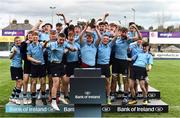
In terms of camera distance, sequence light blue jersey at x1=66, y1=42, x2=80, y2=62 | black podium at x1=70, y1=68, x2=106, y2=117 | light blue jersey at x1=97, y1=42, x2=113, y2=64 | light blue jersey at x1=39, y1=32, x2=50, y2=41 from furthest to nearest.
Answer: light blue jersey at x1=39, y1=32, x2=50, y2=41 → light blue jersey at x1=97, y1=42, x2=113, y2=64 → light blue jersey at x1=66, y1=42, x2=80, y2=62 → black podium at x1=70, y1=68, x2=106, y2=117

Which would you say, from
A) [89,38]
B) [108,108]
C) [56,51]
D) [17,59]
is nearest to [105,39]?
[89,38]

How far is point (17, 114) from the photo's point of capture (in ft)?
34.0

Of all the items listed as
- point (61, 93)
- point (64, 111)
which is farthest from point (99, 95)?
point (61, 93)

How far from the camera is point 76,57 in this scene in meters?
10.7

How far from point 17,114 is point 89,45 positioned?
233 centimetres

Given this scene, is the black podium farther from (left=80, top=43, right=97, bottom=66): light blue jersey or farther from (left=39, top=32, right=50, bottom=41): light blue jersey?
(left=39, top=32, right=50, bottom=41): light blue jersey

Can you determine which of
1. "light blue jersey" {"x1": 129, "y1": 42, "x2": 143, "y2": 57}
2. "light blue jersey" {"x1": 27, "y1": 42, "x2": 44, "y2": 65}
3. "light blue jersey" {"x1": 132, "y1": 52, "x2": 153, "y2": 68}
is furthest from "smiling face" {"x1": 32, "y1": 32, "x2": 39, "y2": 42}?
"light blue jersey" {"x1": 132, "y1": 52, "x2": 153, "y2": 68}

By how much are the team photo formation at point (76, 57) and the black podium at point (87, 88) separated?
2.20 m

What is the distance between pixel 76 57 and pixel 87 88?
3.00 meters

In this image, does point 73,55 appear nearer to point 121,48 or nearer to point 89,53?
point 89,53

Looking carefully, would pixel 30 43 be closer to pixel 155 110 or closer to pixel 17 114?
pixel 17 114

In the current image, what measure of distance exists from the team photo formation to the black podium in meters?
2.20

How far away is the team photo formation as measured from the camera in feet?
33.5

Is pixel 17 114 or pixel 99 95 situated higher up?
pixel 99 95
